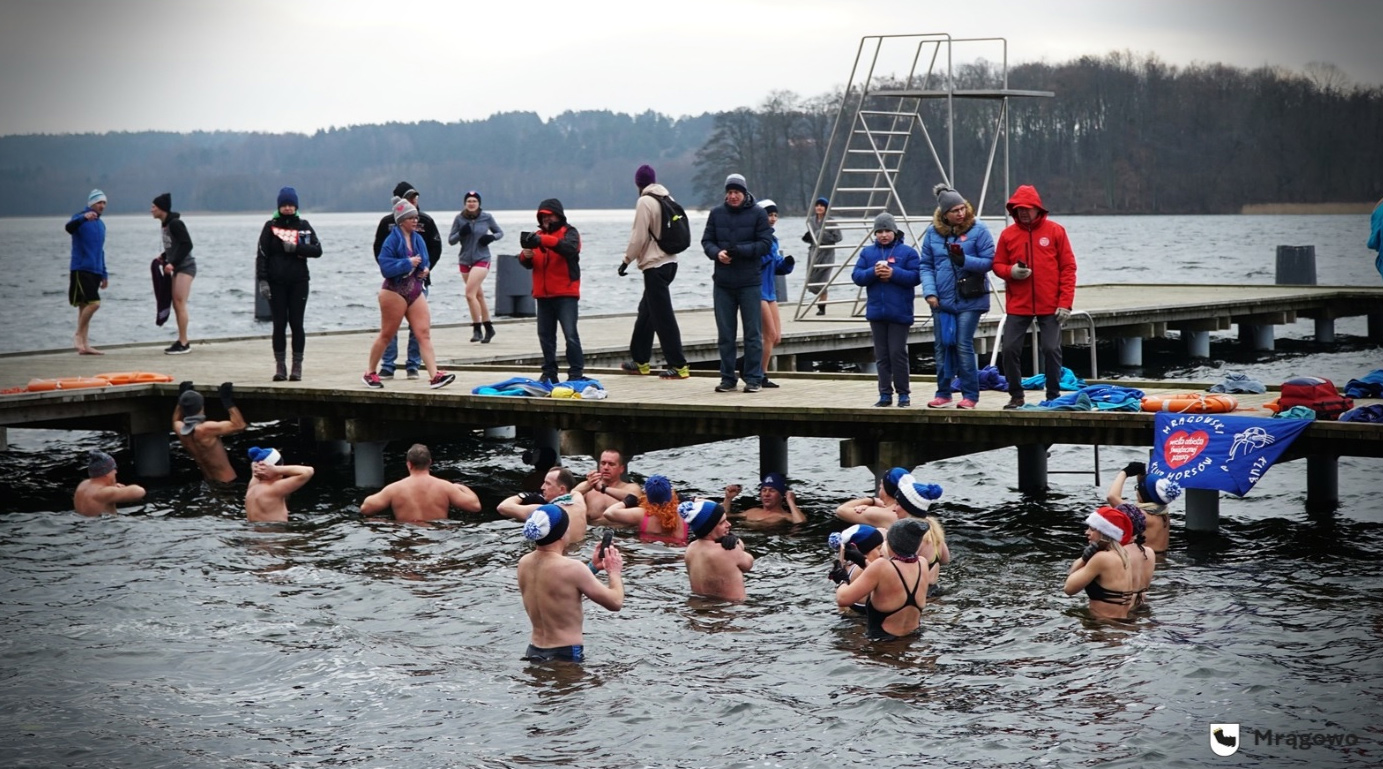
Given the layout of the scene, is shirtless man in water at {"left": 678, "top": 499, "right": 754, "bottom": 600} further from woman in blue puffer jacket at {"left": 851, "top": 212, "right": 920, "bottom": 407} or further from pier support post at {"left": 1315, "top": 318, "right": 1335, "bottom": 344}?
pier support post at {"left": 1315, "top": 318, "right": 1335, "bottom": 344}

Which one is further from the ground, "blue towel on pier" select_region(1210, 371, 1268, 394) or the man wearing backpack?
the man wearing backpack

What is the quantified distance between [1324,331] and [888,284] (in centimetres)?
2448

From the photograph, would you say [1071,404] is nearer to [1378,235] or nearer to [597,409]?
[1378,235]

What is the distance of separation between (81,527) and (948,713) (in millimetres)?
9912

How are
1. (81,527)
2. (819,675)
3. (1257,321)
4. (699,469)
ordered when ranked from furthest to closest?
(1257,321) → (699,469) → (81,527) → (819,675)

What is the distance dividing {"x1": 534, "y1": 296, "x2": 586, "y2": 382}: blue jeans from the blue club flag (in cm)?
602

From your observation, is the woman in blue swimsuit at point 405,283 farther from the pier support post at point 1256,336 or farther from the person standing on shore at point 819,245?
the pier support post at point 1256,336

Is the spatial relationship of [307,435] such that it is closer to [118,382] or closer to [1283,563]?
[118,382]

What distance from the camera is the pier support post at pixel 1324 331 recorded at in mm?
34844

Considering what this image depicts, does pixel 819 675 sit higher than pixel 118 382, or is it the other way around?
pixel 118 382

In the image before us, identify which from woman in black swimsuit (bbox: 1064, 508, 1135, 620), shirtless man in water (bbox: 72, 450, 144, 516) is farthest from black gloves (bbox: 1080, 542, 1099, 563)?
shirtless man in water (bbox: 72, 450, 144, 516)

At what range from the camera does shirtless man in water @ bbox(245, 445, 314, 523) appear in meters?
15.5

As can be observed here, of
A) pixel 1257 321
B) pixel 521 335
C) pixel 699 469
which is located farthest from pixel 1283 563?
pixel 1257 321

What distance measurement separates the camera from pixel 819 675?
413 inches
